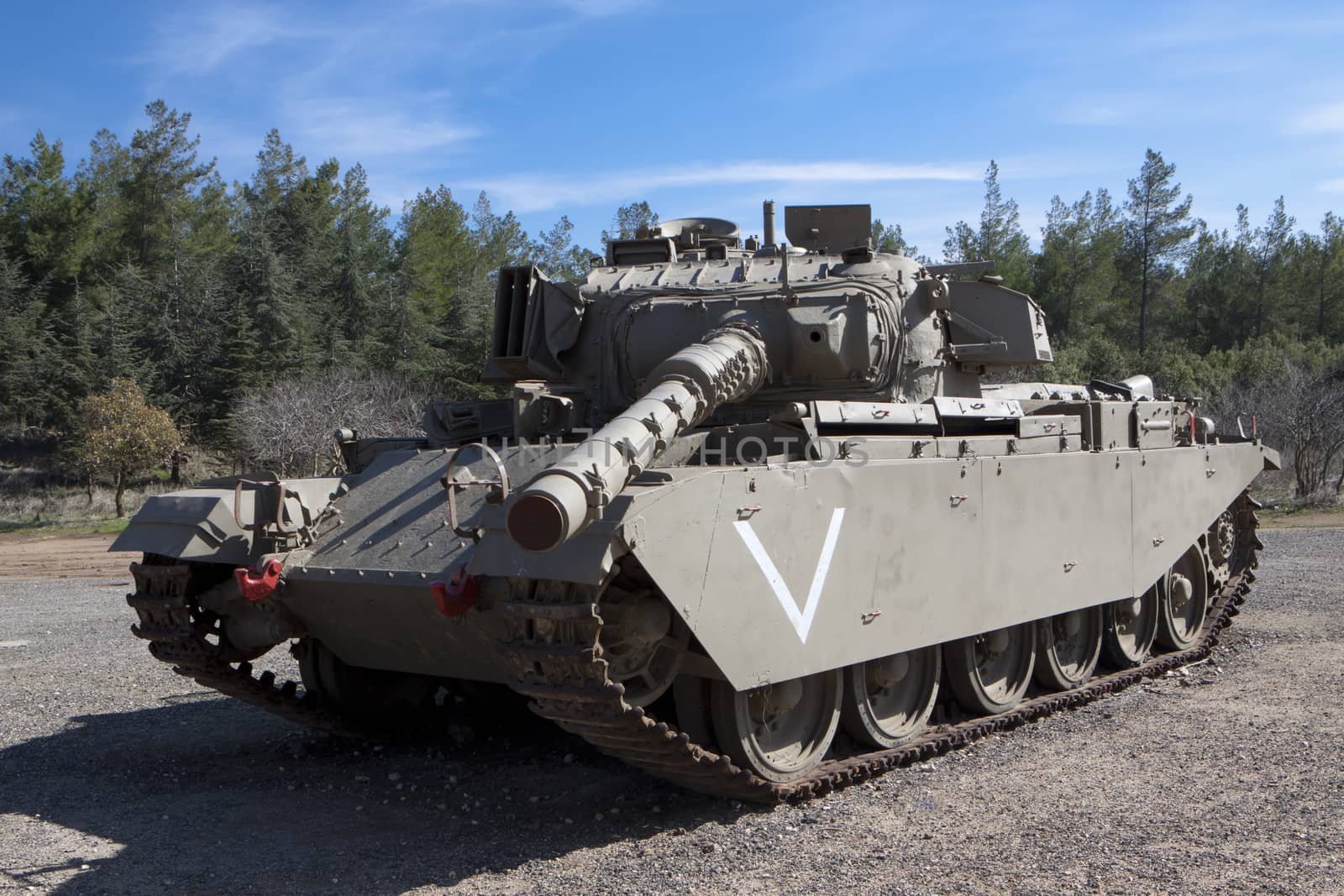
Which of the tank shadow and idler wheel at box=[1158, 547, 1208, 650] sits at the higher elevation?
idler wheel at box=[1158, 547, 1208, 650]

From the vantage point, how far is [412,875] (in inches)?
229

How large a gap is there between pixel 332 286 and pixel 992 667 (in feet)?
115

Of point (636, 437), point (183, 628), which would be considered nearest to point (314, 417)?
point (183, 628)

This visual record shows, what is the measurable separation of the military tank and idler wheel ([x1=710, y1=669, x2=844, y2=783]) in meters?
0.02

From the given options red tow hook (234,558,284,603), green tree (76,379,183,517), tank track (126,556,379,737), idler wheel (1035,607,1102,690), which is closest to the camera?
red tow hook (234,558,284,603)

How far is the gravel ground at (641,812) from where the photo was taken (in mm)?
5680

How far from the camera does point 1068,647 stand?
9930 millimetres

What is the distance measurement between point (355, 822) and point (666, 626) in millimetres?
2168

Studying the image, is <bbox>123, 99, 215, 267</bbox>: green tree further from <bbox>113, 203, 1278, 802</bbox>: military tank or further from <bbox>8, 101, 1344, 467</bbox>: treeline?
<bbox>113, 203, 1278, 802</bbox>: military tank

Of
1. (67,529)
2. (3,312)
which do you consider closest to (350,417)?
(67,529)

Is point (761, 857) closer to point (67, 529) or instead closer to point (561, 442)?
point (561, 442)

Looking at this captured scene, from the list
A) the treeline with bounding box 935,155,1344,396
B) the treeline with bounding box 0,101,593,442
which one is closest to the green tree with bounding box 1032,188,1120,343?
the treeline with bounding box 935,155,1344,396

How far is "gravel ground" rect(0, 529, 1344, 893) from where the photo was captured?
5.68 meters

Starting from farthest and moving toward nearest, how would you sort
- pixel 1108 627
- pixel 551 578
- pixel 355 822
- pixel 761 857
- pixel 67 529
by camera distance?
pixel 67 529
pixel 1108 627
pixel 355 822
pixel 761 857
pixel 551 578
